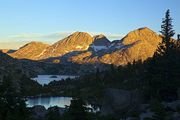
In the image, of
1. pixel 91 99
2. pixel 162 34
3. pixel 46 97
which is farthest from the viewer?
pixel 46 97

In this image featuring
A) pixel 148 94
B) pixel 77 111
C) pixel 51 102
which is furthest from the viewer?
pixel 51 102

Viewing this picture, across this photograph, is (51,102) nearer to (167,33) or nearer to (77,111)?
(167,33)

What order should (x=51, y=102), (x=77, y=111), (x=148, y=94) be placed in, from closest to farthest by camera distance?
(x=77, y=111), (x=148, y=94), (x=51, y=102)

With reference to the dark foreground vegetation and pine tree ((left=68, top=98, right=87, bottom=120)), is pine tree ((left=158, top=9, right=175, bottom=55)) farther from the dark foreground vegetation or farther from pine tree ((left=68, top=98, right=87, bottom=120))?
pine tree ((left=68, top=98, right=87, bottom=120))

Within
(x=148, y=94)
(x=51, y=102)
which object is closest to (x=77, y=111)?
(x=148, y=94)

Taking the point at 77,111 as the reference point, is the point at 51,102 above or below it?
below

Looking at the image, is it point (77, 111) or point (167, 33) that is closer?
point (77, 111)

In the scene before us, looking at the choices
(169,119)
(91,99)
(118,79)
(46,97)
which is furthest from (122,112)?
(46,97)

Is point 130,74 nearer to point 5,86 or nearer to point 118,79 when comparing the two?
point 118,79

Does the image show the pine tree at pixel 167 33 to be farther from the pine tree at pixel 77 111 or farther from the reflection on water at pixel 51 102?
the reflection on water at pixel 51 102

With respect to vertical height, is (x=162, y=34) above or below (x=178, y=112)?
above

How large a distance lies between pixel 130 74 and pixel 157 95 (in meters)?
84.7

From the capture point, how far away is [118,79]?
5901 inches

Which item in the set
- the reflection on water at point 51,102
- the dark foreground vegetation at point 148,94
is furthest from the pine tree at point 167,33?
the reflection on water at point 51,102
